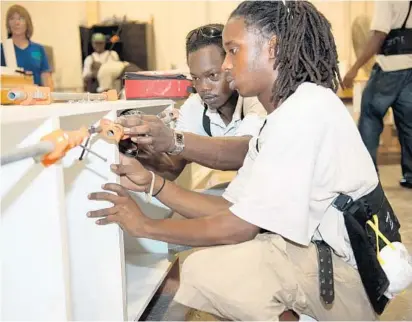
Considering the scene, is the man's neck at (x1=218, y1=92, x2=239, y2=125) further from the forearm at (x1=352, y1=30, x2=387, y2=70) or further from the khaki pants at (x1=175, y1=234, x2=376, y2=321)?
the forearm at (x1=352, y1=30, x2=387, y2=70)

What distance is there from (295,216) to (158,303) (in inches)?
29.4

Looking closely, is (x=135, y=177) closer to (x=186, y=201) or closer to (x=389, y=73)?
(x=186, y=201)

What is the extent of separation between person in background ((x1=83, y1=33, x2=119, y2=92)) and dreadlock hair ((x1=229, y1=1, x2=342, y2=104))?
342cm

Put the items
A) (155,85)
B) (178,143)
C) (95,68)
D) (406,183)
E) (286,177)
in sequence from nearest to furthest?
1. (286,177)
2. (178,143)
3. (155,85)
4. (406,183)
5. (95,68)

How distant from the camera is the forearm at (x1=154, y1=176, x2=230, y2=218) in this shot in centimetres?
96

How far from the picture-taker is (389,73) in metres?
2.54

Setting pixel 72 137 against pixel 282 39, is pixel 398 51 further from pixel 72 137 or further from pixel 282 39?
pixel 72 137

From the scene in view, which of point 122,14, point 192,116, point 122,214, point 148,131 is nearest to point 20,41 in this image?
point 122,14

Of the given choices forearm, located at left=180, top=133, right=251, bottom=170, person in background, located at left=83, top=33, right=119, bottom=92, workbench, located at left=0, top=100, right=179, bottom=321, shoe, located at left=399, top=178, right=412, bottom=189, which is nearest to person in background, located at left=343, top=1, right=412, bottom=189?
shoe, located at left=399, top=178, right=412, bottom=189

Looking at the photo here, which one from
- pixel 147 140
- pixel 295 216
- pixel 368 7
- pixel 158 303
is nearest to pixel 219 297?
pixel 295 216

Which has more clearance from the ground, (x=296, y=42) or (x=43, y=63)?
(x=296, y=42)

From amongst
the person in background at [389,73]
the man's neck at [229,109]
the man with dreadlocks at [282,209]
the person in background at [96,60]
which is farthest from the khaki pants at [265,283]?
the person in background at [96,60]

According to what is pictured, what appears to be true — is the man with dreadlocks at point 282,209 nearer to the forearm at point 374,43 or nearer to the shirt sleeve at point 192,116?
the shirt sleeve at point 192,116

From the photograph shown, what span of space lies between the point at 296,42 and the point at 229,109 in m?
0.59
